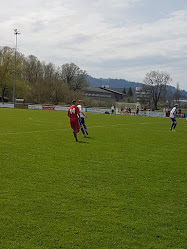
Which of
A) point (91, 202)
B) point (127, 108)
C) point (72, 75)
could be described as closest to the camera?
point (91, 202)

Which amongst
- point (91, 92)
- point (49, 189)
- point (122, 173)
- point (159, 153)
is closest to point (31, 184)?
point (49, 189)

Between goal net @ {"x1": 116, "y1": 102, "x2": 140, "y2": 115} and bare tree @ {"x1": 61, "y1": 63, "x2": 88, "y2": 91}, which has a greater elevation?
bare tree @ {"x1": 61, "y1": 63, "x2": 88, "y2": 91}

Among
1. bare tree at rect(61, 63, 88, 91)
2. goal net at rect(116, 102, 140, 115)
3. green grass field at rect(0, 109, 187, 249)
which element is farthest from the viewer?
bare tree at rect(61, 63, 88, 91)

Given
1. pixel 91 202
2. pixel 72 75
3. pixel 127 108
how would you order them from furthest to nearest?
pixel 72 75 < pixel 127 108 < pixel 91 202

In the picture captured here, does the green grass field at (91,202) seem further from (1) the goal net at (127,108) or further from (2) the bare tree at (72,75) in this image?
(2) the bare tree at (72,75)

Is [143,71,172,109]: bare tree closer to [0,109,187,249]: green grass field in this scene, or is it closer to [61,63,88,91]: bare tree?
[61,63,88,91]: bare tree

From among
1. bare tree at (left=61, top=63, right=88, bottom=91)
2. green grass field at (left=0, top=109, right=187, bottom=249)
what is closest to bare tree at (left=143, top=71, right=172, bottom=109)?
bare tree at (left=61, top=63, right=88, bottom=91)

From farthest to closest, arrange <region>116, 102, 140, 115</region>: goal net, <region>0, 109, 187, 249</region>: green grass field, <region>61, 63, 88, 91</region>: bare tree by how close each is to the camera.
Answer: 1. <region>61, 63, 88, 91</region>: bare tree
2. <region>116, 102, 140, 115</region>: goal net
3. <region>0, 109, 187, 249</region>: green grass field

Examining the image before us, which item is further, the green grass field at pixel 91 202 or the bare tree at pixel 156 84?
the bare tree at pixel 156 84

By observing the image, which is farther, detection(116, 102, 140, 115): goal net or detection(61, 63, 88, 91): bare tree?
detection(61, 63, 88, 91): bare tree

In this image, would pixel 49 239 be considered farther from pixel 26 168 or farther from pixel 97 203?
pixel 26 168

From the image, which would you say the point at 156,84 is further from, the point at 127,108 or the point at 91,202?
the point at 91,202

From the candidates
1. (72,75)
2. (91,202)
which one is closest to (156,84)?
(72,75)

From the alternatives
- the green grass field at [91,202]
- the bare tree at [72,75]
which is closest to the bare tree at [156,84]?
the bare tree at [72,75]
